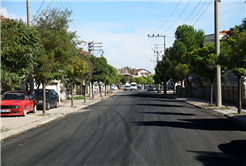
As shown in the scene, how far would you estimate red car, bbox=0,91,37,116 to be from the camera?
47.3ft

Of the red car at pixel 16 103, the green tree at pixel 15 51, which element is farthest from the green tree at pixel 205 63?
the green tree at pixel 15 51

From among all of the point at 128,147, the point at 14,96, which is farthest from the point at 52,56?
the point at 128,147

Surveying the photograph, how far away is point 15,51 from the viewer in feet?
32.8

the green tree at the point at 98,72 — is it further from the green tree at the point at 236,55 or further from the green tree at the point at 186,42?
the green tree at the point at 236,55

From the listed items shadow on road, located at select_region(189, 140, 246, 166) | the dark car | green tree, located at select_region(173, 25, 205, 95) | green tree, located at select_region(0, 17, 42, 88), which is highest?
green tree, located at select_region(173, 25, 205, 95)

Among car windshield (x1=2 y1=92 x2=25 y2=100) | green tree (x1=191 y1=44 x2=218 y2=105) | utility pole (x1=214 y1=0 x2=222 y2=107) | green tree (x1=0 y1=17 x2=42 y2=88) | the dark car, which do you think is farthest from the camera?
green tree (x1=191 y1=44 x2=218 y2=105)

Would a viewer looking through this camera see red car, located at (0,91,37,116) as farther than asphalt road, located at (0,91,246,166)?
Yes

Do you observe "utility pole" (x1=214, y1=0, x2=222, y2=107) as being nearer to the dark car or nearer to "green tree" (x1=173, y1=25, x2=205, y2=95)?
the dark car

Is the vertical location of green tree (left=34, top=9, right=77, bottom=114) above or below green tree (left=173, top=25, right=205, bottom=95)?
below

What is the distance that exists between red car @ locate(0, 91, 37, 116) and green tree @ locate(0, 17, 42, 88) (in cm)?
420

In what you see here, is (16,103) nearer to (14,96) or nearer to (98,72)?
(14,96)

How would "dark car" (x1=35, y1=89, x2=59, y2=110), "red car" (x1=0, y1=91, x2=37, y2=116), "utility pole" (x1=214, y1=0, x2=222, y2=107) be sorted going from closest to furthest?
1. "red car" (x1=0, y1=91, x2=37, y2=116)
2. "dark car" (x1=35, y1=89, x2=59, y2=110)
3. "utility pole" (x1=214, y1=0, x2=222, y2=107)

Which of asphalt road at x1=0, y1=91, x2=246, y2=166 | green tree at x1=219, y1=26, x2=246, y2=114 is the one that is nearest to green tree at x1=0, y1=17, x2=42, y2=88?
asphalt road at x1=0, y1=91, x2=246, y2=166

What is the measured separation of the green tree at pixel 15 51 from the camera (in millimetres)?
9617
